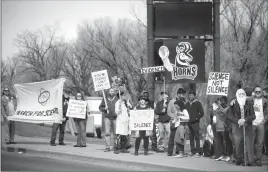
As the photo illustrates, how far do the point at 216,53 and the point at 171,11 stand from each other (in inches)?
80.9

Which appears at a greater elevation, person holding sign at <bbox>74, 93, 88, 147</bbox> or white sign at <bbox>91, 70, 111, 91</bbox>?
white sign at <bbox>91, 70, 111, 91</bbox>

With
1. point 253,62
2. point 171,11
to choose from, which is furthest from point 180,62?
point 253,62

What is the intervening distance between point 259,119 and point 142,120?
3.50 m

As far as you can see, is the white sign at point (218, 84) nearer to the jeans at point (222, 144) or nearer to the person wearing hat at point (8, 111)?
the jeans at point (222, 144)

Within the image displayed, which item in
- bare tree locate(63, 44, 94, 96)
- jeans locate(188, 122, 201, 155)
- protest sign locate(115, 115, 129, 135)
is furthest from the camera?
bare tree locate(63, 44, 94, 96)

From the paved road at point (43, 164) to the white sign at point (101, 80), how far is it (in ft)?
8.89

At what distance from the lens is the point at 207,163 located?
12289 mm

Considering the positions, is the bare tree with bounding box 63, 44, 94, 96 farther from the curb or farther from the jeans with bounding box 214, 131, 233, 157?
the jeans with bounding box 214, 131, 233, 157

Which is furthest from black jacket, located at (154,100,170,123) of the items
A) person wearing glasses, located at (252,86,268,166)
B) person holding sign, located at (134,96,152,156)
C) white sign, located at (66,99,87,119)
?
person wearing glasses, located at (252,86,268,166)

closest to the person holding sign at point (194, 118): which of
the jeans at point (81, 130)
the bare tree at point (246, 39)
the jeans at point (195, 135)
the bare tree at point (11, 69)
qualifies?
the jeans at point (195, 135)

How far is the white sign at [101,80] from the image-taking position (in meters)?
15.3

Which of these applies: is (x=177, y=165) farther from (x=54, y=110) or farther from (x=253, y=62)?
(x=253, y=62)

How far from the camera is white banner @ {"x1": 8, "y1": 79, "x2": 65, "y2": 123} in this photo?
16641 mm

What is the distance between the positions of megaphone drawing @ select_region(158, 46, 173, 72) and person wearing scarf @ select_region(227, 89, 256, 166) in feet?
11.0
